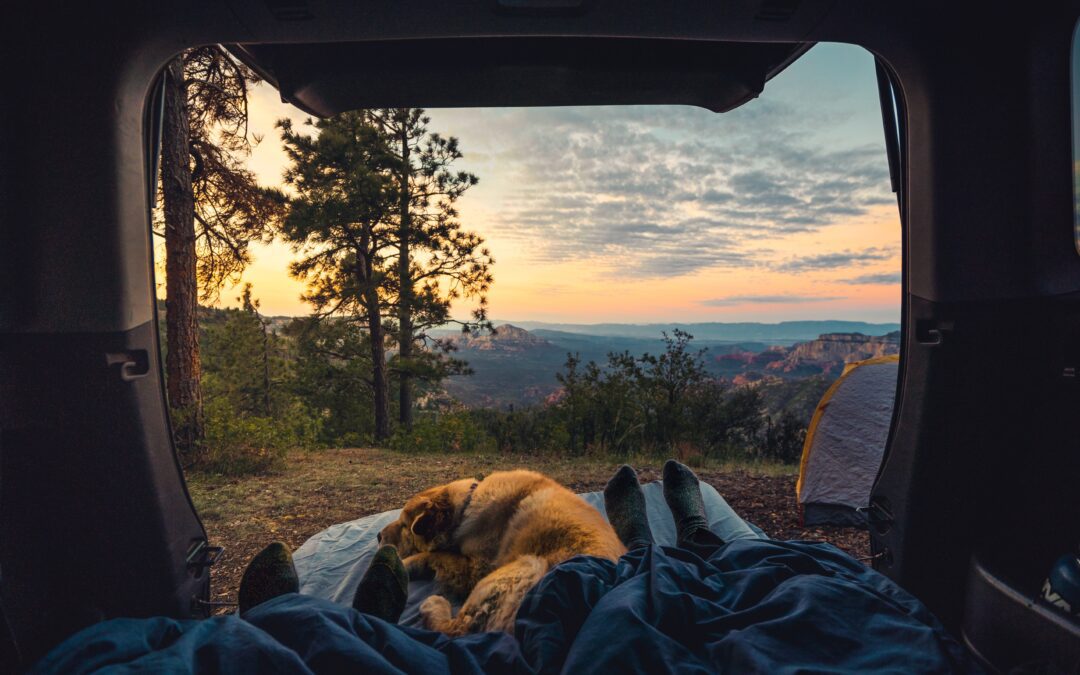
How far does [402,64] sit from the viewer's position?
2137 millimetres

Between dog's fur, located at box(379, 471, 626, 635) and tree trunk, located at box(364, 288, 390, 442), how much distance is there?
1238 centimetres

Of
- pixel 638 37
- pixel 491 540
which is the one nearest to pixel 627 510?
pixel 491 540

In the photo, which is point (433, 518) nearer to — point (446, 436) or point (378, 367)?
point (446, 436)

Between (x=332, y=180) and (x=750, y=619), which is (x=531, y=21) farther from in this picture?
(x=332, y=180)

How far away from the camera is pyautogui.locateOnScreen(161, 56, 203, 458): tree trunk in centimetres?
696

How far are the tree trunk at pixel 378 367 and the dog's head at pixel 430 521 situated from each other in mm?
12231

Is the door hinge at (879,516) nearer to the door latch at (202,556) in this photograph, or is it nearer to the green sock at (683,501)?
the green sock at (683,501)

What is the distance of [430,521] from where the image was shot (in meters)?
2.89

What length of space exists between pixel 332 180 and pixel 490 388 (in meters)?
8.92

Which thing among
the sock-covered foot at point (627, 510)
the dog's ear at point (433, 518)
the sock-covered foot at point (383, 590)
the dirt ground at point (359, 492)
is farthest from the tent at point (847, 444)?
the sock-covered foot at point (383, 590)

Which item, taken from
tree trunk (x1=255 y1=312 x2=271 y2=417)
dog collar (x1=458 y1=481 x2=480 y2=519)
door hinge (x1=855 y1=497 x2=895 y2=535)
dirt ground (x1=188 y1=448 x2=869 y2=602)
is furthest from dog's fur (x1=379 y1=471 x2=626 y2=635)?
tree trunk (x1=255 y1=312 x2=271 y2=417)

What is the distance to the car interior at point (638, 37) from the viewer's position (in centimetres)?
166

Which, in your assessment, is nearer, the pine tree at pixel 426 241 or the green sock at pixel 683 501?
the green sock at pixel 683 501

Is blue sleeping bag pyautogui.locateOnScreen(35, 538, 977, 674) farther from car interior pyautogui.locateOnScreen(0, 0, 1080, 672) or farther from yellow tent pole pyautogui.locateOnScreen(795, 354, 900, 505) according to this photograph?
yellow tent pole pyautogui.locateOnScreen(795, 354, 900, 505)
